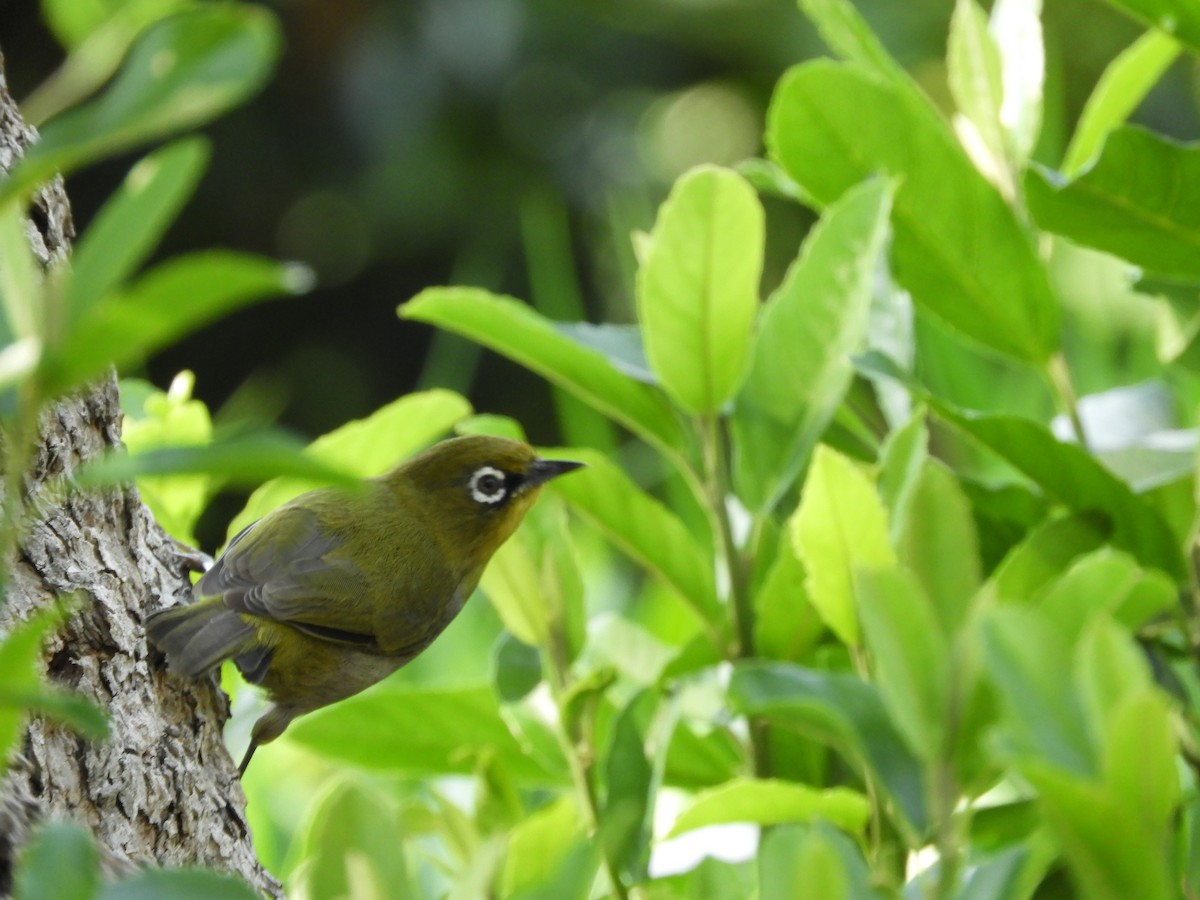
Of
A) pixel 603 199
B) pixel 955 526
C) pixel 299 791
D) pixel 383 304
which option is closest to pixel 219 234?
pixel 383 304

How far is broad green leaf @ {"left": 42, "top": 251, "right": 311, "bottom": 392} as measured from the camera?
0.63 metres

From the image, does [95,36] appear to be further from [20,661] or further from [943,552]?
[943,552]

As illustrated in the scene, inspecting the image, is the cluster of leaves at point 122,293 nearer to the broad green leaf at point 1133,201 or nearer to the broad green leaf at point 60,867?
the broad green leaf at point 60,867

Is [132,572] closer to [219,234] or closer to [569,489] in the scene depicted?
[569,489]

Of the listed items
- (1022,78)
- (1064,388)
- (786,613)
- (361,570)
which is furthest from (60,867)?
(361,570)

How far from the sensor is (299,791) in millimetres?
3254

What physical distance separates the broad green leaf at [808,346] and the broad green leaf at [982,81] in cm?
39

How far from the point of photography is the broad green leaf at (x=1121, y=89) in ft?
6.20

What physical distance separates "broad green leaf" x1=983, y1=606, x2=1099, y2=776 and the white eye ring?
90.1 inches

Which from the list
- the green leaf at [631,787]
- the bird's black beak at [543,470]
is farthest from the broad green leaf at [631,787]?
the bird's black beak at [543,470]

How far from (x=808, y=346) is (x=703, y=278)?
150 mm

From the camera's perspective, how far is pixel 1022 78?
6.27 feet

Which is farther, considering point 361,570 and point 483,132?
point 483,132

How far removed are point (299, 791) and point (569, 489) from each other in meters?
1.81
